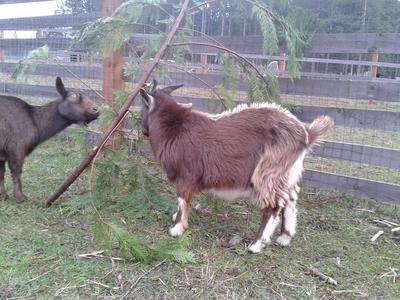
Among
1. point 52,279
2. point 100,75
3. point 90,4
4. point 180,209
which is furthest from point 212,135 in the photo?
point 90,4

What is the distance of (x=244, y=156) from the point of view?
383cm

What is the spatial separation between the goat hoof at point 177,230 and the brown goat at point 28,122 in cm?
186

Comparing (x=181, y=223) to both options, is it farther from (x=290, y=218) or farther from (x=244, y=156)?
(x=290, y=218)

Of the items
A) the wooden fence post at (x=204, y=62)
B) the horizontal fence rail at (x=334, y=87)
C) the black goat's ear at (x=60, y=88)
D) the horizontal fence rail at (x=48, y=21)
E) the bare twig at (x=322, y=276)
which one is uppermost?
the horizontal fence rail at (x=48, y=21)

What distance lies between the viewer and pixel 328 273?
11.6 ft

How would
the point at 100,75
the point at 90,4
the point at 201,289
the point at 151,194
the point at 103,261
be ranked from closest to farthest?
the point at 201,289 → the point at 103,261 → the point at 151,194 → the point at 100,75 → the point at 90,4

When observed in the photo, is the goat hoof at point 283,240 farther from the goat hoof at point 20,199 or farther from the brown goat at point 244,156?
the goat hoof at point 20,199

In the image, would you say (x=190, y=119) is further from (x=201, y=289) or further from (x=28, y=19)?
(x=28, y=19)

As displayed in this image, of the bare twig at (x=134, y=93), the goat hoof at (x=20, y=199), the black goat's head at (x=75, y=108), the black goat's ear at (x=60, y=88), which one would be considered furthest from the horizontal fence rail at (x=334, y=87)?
the goat hoof at (x=20, y=199)

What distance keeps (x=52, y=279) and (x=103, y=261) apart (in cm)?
42

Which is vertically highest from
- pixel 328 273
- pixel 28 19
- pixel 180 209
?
pixel 28 19

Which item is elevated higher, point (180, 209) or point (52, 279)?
point (180, 209)

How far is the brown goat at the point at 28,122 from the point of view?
15.9ft

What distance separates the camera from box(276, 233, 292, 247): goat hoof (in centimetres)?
399
